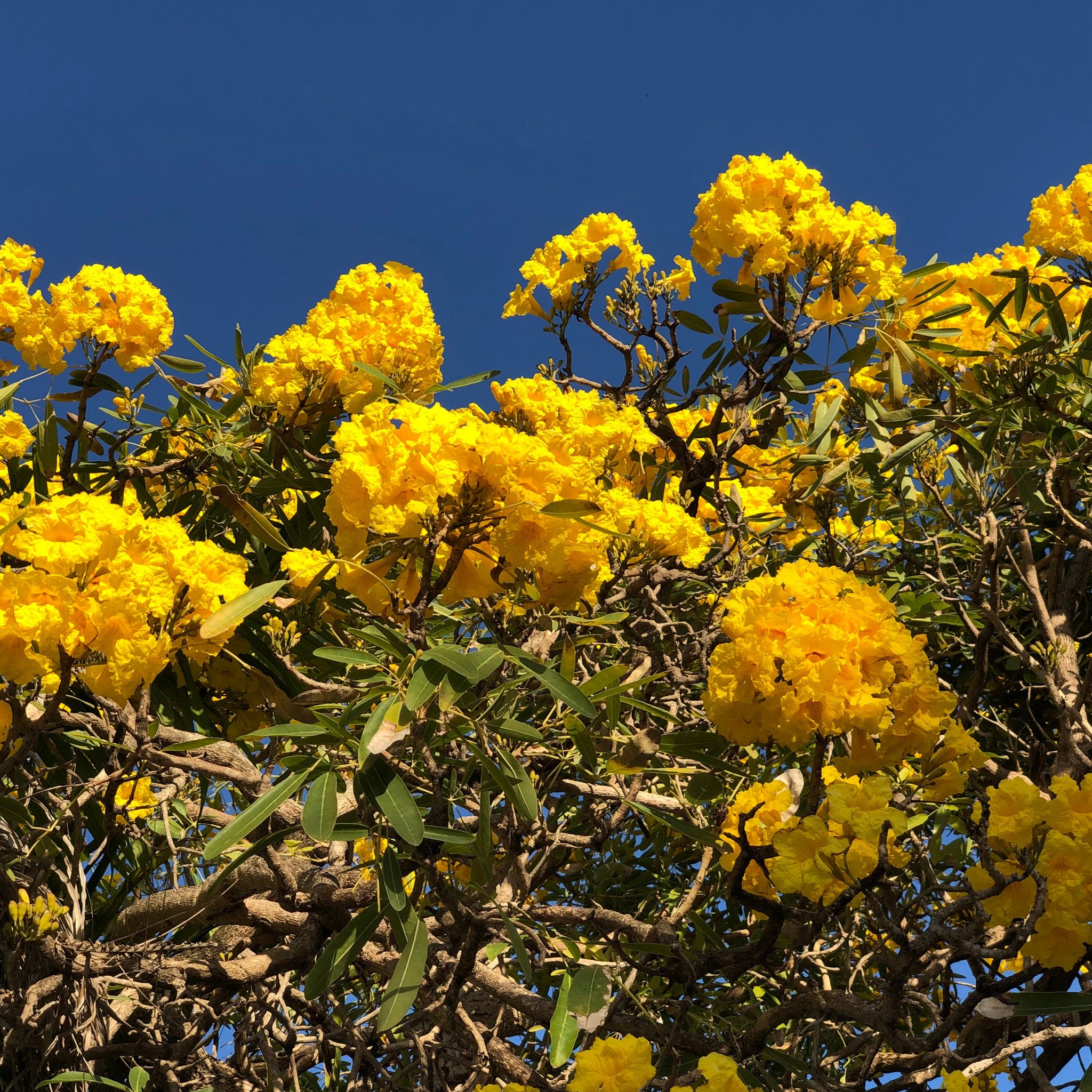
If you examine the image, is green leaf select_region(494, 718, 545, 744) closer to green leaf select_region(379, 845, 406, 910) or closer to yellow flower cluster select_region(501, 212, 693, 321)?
green leaf select_region(379, 845, 406, 910)

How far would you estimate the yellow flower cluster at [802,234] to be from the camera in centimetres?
264

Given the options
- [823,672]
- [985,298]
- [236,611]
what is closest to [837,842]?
[823,672]

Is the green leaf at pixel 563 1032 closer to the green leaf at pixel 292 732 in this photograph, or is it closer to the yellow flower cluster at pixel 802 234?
the green leaf at pixel 292 732

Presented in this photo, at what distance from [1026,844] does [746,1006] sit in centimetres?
97

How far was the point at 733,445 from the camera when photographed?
9.66ft

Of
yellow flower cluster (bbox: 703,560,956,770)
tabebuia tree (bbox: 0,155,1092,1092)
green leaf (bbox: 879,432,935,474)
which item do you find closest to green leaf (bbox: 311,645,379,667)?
tabebuia tree (bbox: 0,155,1092,1092)

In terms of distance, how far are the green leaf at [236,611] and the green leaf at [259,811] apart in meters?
0.27

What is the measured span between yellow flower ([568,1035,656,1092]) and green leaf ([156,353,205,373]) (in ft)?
7.38

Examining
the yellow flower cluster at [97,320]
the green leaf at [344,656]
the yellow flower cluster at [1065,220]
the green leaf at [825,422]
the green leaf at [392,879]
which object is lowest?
the green leaf at [392,879]

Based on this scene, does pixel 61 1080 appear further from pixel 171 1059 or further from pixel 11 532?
pixel 11 532

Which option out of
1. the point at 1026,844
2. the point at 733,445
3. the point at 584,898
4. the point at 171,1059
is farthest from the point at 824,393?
the point at 171,1059

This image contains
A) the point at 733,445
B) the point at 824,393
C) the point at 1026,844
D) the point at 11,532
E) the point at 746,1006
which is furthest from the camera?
the point at 824,393

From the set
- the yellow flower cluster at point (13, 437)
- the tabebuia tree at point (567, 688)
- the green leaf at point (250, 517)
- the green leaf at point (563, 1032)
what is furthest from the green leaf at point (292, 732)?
the yellow flower cluster at point (13, 437)

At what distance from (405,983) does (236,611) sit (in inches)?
26.2
